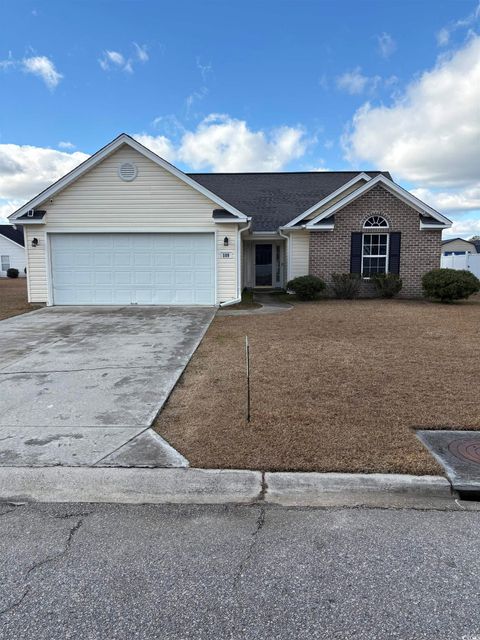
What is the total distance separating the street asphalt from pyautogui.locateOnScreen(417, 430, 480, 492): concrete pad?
310mm

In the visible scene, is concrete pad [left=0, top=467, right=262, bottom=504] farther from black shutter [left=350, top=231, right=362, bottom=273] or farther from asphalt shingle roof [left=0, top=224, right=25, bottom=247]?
asphalt shingle roof [left=0, top=224, right=25, bottom=247]

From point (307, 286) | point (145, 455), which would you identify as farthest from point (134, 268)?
point (145, 455)

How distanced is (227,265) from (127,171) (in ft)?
14.5

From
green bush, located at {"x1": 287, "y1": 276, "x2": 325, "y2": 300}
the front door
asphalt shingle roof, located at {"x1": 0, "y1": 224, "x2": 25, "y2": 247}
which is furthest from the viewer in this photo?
asphalt shingle roof, located at {"x1": 0, "y1": 224, "x2": 25, "y2": 247}

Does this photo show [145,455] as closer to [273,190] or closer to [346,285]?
[346,285]

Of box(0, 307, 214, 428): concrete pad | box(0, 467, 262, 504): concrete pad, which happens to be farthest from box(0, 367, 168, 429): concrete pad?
box(0, 467, 262, 504): concrete pad

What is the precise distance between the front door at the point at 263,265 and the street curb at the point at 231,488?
18025mm

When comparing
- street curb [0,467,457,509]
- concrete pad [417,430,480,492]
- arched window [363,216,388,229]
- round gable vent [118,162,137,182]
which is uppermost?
round gable vent [118,162,137,182]

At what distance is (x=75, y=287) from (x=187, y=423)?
1191cm

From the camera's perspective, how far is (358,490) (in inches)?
136

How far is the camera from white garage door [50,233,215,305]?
15.0m

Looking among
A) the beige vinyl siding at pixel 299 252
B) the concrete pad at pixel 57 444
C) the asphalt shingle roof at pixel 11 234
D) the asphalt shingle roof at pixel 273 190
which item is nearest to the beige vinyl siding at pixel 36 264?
the asphalt shingle roof at pixel 273 190

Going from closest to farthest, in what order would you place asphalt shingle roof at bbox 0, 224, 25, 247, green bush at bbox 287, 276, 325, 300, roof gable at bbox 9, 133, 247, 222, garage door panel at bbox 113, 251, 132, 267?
roof gable at bbox 9, 133, 247, 222
garage door panel at bbox 113, 251, 132, 267
green bush at bbox 287, 276, 325, 300
asphalt shingle roof at bbox 0, 224, 25, 247

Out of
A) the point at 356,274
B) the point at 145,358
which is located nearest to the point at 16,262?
the point at 356,274
